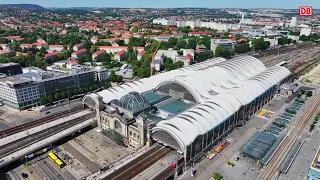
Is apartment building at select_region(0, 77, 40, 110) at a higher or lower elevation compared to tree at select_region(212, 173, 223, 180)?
higher

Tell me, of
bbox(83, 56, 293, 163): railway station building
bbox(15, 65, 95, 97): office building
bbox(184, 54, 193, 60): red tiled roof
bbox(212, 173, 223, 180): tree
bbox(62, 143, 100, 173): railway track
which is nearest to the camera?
bbox(212, 173, 223, 180): tree

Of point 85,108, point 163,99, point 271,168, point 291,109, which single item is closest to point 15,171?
point 85,108

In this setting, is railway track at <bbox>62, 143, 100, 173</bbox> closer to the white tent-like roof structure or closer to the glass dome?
the white tent-like roof structure

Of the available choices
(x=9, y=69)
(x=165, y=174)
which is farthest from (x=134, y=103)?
(x=9, y=69)

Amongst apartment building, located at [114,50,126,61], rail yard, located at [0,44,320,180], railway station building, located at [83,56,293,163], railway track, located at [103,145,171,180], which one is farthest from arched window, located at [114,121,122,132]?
apartment building, located at [114,50,126,61]

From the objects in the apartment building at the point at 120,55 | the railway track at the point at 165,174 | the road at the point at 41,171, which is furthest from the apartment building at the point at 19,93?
the apartment building at the point at 120,55

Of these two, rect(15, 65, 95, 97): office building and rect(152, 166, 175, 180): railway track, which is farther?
rect(15, 65, 95, 97): office building
